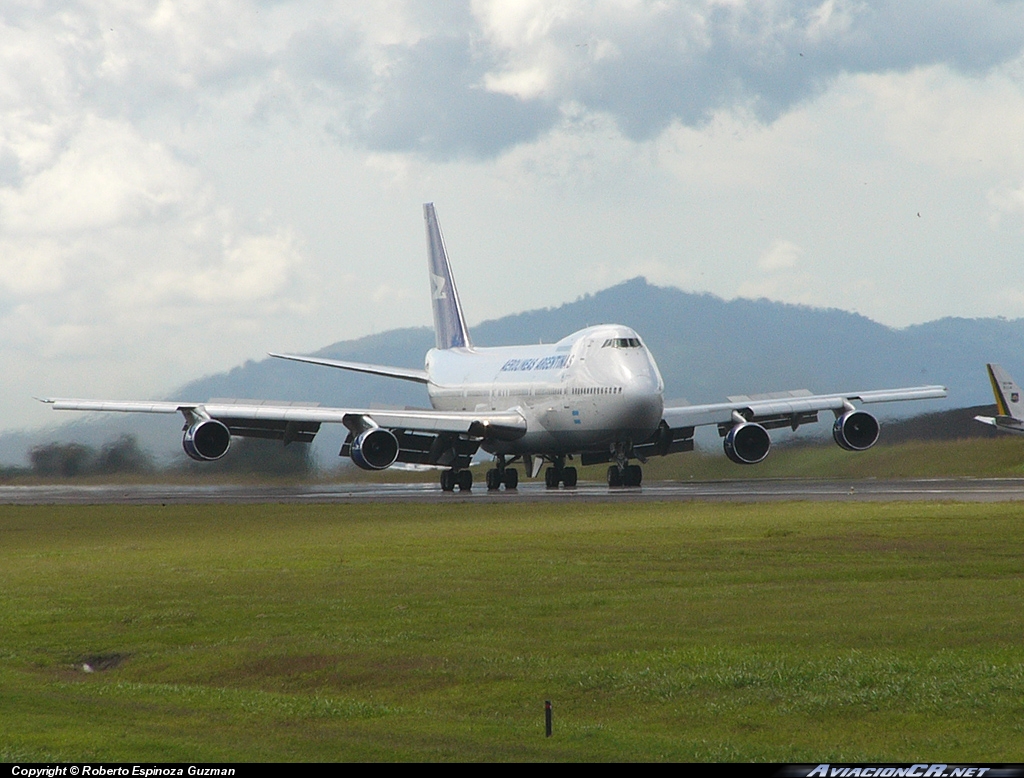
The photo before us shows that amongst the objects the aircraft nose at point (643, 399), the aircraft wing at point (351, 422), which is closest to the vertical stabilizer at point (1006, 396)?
the aircraft nose at point (643, 399)

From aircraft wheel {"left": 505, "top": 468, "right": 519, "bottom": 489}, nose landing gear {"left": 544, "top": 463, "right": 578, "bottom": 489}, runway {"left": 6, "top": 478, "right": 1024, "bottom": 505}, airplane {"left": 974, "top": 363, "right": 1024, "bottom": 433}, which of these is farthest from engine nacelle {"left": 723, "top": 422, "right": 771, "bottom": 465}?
airplane {"left": 974, "top": 363, "right": 1024, "bottom": 433}

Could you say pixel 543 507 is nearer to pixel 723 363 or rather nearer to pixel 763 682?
pixel 763 682

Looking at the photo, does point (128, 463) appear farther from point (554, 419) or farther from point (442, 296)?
point (442, 296)

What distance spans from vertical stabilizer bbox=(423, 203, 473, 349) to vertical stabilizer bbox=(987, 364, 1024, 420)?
21554 mm

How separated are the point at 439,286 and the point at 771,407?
2112 cm

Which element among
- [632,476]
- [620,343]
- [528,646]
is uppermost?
[620,343]

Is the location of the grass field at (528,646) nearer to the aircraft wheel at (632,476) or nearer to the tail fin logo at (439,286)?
the aircraft wheel at (632,476)

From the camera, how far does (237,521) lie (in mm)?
30469

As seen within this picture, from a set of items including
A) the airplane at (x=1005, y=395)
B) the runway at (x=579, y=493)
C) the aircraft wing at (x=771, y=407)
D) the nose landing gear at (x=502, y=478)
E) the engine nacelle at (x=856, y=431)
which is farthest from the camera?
the airplane at (x=1005, y=395)

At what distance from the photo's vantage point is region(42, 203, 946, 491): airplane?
43.1 meters

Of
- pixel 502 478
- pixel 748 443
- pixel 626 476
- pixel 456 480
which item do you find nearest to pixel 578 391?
pixel 626 476

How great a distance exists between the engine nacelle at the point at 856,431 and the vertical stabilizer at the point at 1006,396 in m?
12.5

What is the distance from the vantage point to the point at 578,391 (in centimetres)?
4441

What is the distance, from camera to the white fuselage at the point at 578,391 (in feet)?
141
